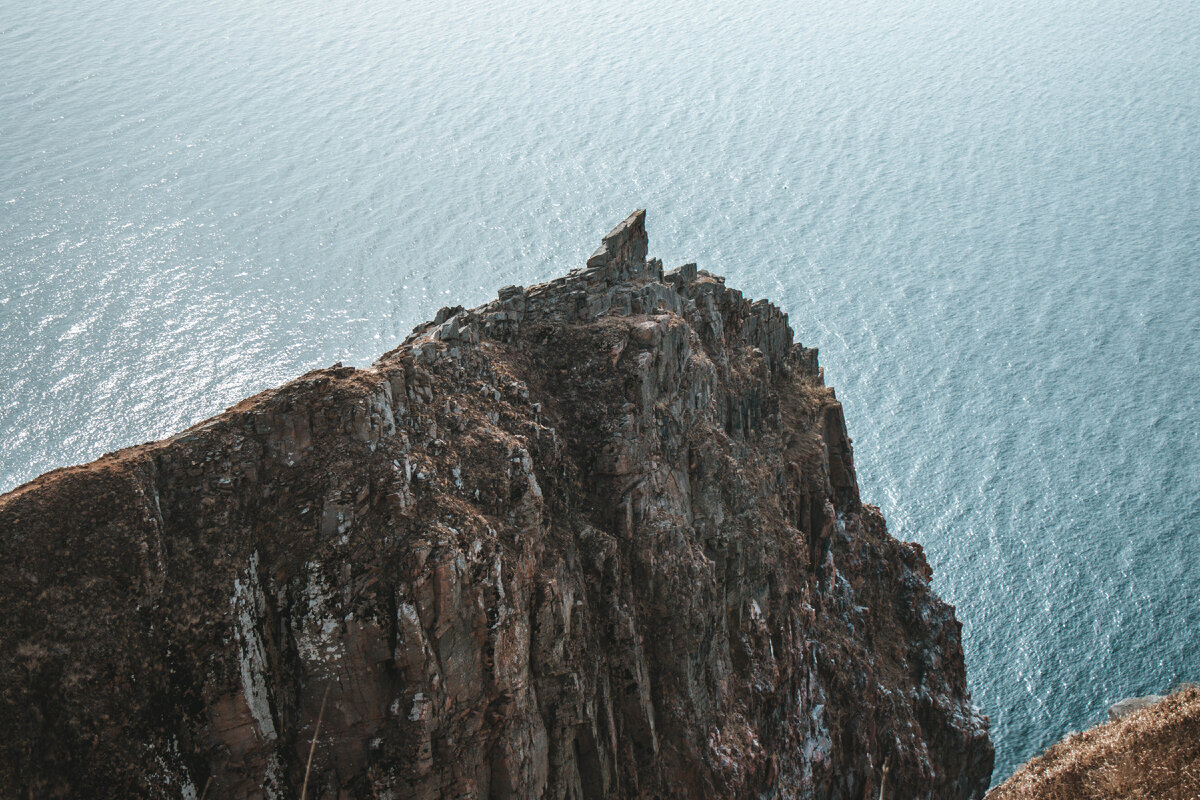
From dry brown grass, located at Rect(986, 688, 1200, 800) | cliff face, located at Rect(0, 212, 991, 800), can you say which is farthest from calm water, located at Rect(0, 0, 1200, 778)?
dry brown grass, located at Rect(986, 688, 1200, 800)

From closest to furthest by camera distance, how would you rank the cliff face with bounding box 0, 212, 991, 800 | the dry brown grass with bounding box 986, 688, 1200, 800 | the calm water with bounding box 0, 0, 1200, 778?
1. the dry brown grass with bounding box 986, 688, 1200, 800
2. the cliff face with bounding box 0, 212, 991, 800
3. the calm water with bounding box 0, 0, 1200, 778

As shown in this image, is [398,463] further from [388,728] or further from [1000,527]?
[1000,527]

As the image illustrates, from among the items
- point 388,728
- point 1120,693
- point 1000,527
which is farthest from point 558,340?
point 1000,527

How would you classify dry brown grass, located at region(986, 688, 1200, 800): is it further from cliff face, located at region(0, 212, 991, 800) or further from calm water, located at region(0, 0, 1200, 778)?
calm water, located at region(0, 0, 1200, 778)

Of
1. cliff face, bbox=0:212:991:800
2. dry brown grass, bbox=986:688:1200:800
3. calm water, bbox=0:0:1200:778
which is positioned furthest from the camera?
calm water, bbox=0:0:1200:778

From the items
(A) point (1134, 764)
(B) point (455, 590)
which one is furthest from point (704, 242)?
(A) point (1134, 764)

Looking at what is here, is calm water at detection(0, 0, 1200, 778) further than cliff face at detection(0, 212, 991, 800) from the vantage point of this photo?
Yes

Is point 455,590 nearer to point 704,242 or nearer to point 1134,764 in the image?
point 1134,764
